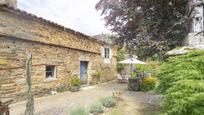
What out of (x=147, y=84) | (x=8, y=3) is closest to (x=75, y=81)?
(x=147, y=84)

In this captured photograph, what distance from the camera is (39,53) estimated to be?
10508 mm

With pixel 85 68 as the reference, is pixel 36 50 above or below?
above

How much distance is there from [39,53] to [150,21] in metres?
5.91

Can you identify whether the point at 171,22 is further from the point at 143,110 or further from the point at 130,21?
the point at 143,110

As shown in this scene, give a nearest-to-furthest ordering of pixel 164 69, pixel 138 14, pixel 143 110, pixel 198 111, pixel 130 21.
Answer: pixel 198 111, pixel 164 69, pixel 143 110, pixel 138 14, pixel 130 21

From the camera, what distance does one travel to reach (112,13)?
12180mm

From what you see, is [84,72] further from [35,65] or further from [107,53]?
[35,65]

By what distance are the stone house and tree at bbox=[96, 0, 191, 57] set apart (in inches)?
129

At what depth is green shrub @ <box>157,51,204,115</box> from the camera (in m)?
4.24

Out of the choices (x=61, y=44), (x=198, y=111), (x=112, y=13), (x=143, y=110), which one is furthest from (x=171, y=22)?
(x=198, y=111)

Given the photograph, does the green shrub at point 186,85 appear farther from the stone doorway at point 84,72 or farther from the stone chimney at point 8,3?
the stone doorway at point 84,72

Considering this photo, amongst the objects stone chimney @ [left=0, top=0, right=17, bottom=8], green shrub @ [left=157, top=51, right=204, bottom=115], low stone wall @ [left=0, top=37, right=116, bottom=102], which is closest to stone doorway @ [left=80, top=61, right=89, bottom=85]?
low stone wall @ [left=0, top=37, right=116, bottom=102]

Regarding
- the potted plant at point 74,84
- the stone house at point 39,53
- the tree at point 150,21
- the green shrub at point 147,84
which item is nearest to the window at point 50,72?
the stone house at point 39,53

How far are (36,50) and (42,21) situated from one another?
1.54m
